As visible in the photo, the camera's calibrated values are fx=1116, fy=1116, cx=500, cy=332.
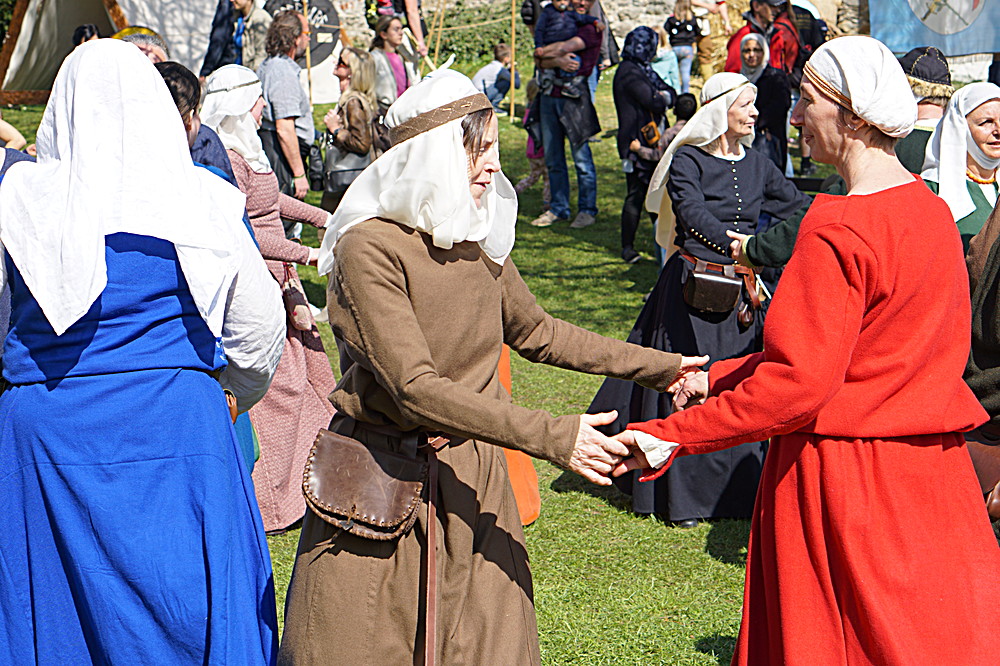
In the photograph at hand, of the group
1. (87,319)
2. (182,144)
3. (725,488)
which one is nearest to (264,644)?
(87,319)

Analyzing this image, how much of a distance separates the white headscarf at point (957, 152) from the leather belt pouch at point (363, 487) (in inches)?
108

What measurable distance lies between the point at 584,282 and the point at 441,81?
819cm

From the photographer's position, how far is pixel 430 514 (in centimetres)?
283

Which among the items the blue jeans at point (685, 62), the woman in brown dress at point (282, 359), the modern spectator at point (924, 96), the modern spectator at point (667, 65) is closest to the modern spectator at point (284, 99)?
the woman in brown dress at point (282, 359)

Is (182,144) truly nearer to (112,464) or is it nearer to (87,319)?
(87,319)

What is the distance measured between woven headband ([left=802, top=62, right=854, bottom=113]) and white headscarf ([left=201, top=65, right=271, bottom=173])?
3.51 meters

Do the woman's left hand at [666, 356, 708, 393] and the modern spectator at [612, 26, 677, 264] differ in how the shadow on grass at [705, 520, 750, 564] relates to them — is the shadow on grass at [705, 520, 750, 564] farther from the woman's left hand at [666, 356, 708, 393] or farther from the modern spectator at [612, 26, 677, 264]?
the modern spectator at [612, 26, 677, 264]

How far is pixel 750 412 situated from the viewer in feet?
8.96

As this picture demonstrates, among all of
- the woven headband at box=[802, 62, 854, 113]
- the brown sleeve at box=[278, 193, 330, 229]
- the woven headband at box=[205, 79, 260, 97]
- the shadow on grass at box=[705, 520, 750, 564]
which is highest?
the woven headband at box=[802, 62, 854, 113]

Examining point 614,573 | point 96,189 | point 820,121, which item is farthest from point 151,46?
point 820,121

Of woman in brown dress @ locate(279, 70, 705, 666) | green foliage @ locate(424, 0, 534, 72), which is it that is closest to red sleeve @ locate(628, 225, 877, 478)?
woman in brown dress @ locate(279, 70, 705, 666)

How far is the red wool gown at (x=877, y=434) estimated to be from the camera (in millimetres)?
2605

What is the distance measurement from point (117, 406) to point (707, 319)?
136 inches

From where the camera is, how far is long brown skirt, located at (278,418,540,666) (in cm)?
280
